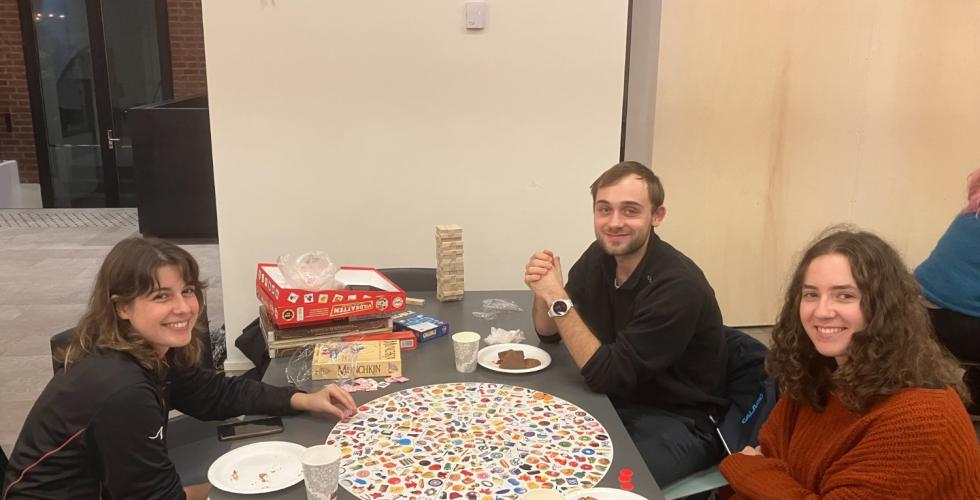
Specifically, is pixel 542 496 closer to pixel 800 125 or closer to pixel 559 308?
pixel 559 308

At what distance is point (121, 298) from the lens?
62.7 inches

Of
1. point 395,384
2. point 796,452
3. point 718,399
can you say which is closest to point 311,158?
point 395,384

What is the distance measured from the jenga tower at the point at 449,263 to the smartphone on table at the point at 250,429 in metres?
0.94

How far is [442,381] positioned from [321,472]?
64 centimetres

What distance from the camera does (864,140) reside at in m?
4.23

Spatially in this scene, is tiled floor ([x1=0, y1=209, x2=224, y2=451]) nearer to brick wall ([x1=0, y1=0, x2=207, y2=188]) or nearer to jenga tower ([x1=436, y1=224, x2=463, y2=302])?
brick wall ([x1=0, y1=0, x2=207, y2=188])

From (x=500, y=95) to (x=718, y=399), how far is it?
193 cm

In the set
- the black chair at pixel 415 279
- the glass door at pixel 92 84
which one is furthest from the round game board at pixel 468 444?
the glass door at pixel 92 84

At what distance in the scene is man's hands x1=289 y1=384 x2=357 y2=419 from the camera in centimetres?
165

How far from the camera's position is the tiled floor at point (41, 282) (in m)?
3.56

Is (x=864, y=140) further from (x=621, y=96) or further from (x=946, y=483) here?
(x=946, y=483)

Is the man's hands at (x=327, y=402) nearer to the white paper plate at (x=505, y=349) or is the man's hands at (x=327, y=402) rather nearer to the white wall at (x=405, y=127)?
the white paper plate at (x=505, y=349)

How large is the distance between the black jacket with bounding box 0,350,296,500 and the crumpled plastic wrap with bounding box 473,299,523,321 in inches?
43.0

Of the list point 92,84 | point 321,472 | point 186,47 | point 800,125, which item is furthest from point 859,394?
point 92,84
